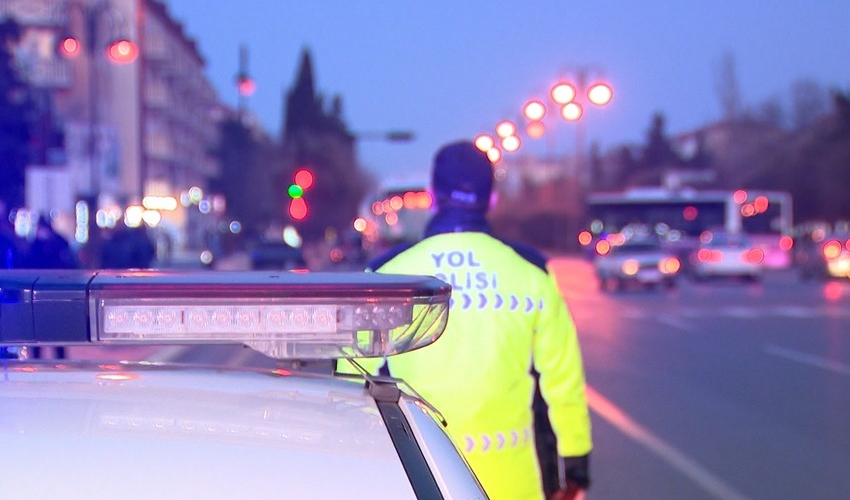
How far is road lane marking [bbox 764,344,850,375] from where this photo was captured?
13120mm

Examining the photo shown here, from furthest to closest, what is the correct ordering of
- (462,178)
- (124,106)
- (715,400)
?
(124,106)
(715,400)
(462,178)

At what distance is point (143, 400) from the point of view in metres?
2.08

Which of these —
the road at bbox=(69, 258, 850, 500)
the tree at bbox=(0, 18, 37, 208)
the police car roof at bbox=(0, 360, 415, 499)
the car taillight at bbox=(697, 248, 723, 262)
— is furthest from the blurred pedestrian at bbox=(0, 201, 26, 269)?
the car taillight at bbox=(697, 248, 723, 262)

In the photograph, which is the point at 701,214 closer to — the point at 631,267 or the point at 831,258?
the point at 831,258

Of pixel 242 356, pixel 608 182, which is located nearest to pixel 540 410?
pixel 242 356

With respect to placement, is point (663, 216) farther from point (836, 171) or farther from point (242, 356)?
point (242, 356)

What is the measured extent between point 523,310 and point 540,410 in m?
0.41

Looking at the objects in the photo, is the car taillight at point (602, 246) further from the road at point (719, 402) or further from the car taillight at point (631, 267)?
the road at point (719, 402)

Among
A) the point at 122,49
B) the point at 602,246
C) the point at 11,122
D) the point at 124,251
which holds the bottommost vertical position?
the point at 602,246

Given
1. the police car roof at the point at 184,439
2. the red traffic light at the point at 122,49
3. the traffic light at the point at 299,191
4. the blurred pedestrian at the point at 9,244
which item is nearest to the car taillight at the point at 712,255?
the traffic light at the point at 299,191

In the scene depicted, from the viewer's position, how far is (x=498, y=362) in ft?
11.1

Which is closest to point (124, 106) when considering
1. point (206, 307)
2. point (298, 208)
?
point (298, 208)

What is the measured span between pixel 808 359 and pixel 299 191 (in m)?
18.6

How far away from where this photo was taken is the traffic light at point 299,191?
1190 inches
